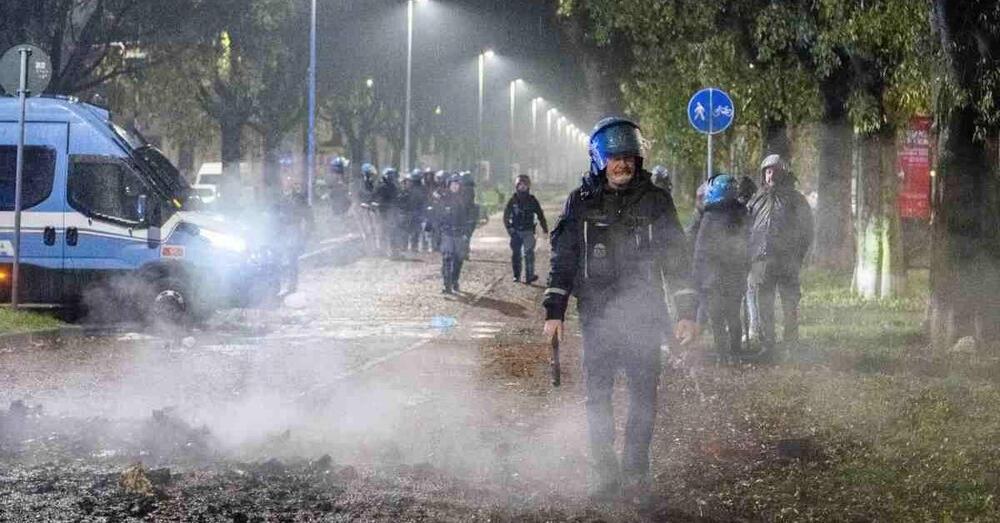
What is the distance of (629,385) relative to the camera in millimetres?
7520

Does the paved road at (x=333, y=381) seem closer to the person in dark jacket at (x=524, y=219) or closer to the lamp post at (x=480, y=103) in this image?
the person in dark jacket at (x=524, y=219)

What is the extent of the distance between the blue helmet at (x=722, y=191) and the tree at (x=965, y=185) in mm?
2487

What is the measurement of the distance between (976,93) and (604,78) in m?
36.5

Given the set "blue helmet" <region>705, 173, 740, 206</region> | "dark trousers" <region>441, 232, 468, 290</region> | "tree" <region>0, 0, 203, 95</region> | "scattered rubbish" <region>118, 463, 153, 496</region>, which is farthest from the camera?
"tree" <region>0, 0, 203, 95</region>

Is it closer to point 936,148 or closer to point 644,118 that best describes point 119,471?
point 936,148

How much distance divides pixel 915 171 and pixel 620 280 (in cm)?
1451

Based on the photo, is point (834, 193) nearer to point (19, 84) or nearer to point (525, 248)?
point (525, 248)

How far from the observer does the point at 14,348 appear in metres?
14.6

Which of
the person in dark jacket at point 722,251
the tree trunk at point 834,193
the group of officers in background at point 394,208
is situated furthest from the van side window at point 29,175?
the tree trunk at point 834,193

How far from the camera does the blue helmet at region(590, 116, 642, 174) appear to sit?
23.7 feet

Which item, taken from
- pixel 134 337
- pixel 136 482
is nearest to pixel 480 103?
pixel 134 337

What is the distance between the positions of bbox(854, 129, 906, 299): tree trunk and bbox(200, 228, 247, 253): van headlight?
890cm

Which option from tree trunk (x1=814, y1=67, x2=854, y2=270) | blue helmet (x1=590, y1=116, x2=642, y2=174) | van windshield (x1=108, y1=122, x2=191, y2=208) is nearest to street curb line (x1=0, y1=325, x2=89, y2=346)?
van windshield (x1=108, y1=122, x2=191, y2=208)

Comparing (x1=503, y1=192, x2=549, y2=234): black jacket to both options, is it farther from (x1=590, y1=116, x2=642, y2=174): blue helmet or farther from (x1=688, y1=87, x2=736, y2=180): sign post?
(x1=590, y1=116, x2=642, y2=174): blue helmet
